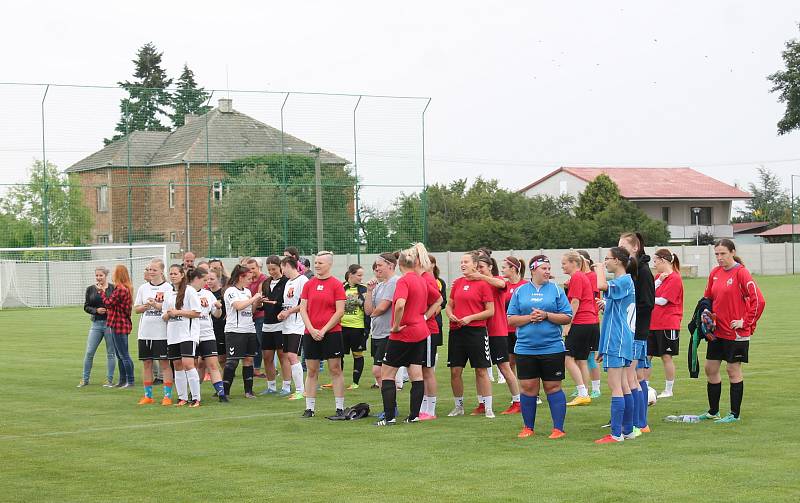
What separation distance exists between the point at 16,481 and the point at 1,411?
187 inches

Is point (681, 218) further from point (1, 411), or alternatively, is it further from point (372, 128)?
point (1, 411)

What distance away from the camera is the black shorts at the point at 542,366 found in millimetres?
10117

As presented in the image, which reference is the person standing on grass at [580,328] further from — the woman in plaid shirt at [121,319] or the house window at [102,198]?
the house window at [102,198]

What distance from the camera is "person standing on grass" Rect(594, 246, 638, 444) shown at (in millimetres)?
9773

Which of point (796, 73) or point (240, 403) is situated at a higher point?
point (796, 73)

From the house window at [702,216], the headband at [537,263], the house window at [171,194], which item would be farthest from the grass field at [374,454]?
the house window at [702,216]

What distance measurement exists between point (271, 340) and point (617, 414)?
6.00m

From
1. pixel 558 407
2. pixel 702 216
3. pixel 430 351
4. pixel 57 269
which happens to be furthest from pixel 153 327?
pixel 702 216

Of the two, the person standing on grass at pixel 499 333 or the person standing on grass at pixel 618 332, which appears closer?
the person standing on grass at pixel 618 332

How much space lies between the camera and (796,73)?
2335 inches

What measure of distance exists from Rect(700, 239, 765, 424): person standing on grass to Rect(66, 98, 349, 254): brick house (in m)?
29.1

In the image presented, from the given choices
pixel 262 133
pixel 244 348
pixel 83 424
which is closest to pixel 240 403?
pixel 244 348

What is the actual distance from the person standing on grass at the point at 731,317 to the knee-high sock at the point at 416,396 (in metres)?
3.10

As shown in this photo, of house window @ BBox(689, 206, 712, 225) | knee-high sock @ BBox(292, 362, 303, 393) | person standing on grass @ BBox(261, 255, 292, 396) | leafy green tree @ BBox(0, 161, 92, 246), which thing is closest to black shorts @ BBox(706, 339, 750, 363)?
knee-high sock @ BBox(292, 362, 303, 393)
